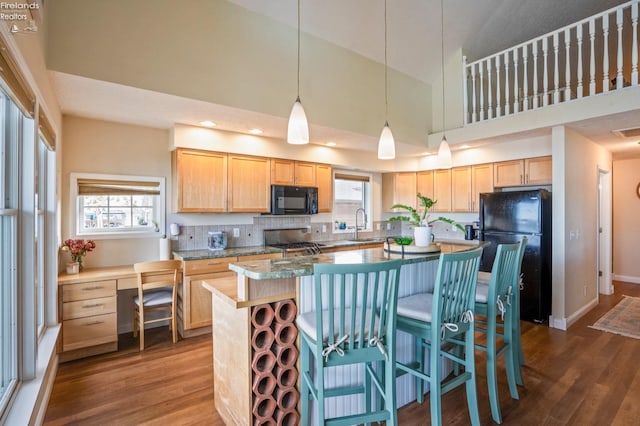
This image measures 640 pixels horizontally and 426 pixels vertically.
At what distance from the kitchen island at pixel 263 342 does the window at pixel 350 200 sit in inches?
139

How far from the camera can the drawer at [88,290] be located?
9.86ft

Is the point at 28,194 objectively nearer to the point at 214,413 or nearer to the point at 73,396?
the point at 73,396

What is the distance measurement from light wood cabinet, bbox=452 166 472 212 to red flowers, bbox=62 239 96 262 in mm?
5072

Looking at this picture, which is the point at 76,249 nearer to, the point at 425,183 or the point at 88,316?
the point at 88,316

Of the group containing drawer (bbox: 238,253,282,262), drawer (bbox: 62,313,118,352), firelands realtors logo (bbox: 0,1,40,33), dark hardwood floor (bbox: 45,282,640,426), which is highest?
firelands realtors logo (bbox: 0,1,40,33)

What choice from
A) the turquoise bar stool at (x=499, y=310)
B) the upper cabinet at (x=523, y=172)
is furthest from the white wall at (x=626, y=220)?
the turquoise bar stool at (x=499, y=310)

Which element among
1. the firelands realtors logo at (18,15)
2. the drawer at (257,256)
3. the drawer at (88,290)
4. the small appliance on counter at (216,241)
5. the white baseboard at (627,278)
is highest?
the firelands realtors logo at (18,15)

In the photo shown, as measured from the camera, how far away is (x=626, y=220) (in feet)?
19.8

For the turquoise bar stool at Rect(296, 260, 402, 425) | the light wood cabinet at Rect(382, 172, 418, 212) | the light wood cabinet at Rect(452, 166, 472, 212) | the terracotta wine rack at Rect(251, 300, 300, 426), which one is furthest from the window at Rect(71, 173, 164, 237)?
the light wood cabinet at Rect(452, 166, 472, 212)

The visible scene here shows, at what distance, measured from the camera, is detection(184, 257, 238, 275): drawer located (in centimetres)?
358

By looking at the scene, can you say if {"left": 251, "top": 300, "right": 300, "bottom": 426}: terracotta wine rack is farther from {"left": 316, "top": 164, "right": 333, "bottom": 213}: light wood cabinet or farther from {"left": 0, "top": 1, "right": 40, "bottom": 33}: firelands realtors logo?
Answer: {"left": 316, "top": 164, "right": 333, "bottom": 213}: light wood cabinet

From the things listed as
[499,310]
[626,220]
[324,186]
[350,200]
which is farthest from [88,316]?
[626,220]

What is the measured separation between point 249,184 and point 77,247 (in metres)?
1.95

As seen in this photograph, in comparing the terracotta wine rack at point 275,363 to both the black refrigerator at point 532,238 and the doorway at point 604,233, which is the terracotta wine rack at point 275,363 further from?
the doorway at point 604,233
